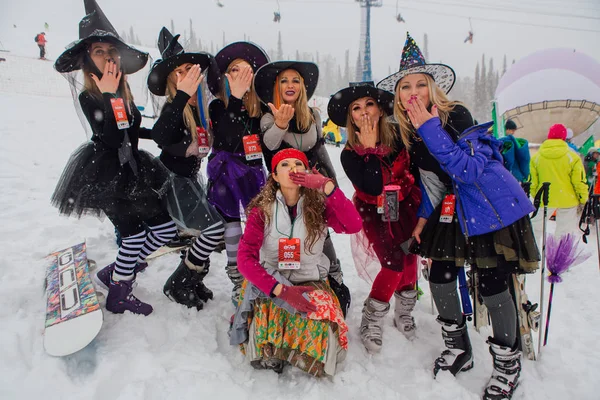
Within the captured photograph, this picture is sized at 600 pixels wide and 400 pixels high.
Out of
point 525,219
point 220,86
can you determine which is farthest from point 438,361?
point 220,86

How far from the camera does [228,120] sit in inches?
109

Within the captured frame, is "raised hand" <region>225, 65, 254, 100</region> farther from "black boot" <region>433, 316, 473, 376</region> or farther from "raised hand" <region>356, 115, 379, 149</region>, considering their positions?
"black boot" <region>433, 316, 473, 376</region>

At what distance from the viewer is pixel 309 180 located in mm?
2361

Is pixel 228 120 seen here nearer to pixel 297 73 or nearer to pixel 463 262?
pixel 297 73

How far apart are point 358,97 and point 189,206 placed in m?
1.68

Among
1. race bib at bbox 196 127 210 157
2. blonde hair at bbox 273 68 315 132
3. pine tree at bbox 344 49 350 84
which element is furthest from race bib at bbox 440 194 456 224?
pine tree at bbox 344 49 350 84

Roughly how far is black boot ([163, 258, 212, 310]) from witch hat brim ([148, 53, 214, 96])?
5.12 ft

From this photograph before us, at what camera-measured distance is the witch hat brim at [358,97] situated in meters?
2.66

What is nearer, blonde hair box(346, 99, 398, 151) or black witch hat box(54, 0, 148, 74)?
black witch hat box(54, 0, 148, 74)

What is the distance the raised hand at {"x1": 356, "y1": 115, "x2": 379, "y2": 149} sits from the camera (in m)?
2.53

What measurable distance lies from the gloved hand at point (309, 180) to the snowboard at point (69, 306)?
1692 mm

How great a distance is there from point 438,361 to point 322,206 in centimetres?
144

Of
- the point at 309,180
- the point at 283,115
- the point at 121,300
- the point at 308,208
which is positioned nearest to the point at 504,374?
the point at 308,208

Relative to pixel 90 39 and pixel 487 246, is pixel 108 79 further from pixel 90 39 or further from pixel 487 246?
pixel 487 246
